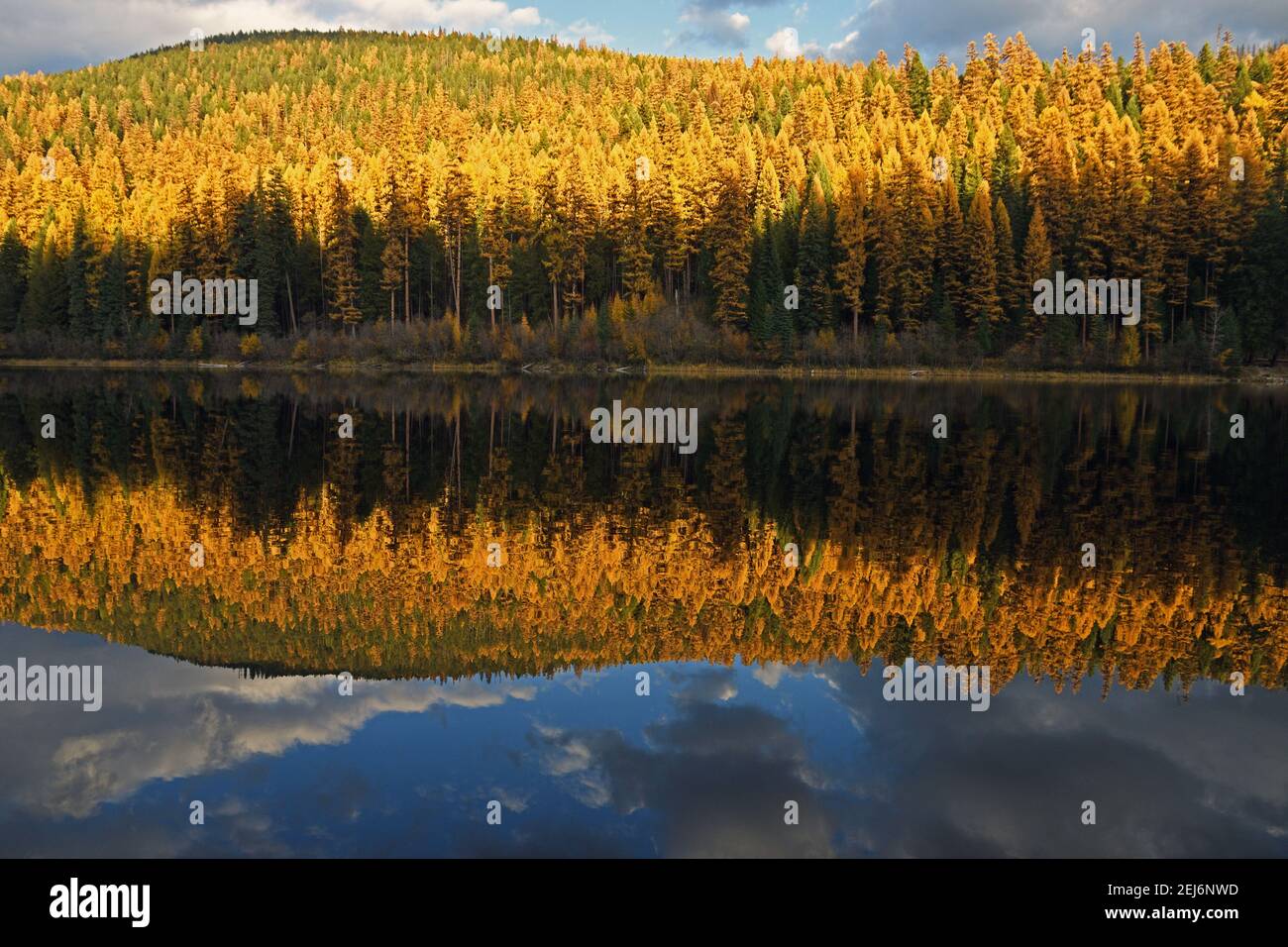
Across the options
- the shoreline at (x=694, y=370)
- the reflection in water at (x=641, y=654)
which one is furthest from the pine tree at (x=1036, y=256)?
the reflection in water at (x=641, y=654)

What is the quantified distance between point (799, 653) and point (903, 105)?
125 metres

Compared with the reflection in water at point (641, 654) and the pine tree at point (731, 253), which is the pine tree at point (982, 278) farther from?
the reflection in water at point (641, 654)

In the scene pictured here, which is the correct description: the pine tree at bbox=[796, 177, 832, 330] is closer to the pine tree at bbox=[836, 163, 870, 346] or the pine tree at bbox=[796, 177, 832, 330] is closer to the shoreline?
the pine tree at bbox=[836, 163, 870, 346]

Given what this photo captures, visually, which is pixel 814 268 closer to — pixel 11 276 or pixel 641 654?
pixel 641 654

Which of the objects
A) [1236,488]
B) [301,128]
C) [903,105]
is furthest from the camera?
[301,128]

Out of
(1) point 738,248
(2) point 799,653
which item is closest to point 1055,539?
(2) point 799,653

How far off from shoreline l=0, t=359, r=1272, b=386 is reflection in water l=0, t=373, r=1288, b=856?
155 ft

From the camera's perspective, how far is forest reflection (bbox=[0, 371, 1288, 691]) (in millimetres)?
12102

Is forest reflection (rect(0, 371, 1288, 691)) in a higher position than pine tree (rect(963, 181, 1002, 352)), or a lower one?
lower

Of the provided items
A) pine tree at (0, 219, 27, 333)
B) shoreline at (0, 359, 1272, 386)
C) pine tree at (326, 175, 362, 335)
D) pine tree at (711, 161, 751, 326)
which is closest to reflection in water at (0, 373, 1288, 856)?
shoreline at (0, 359, 1272, 386)

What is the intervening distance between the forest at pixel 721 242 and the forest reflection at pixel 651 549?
136 ft

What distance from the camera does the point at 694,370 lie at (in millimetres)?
74062

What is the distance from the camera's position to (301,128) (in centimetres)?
14012

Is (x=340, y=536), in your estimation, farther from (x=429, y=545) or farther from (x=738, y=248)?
(x=738, y=248)
